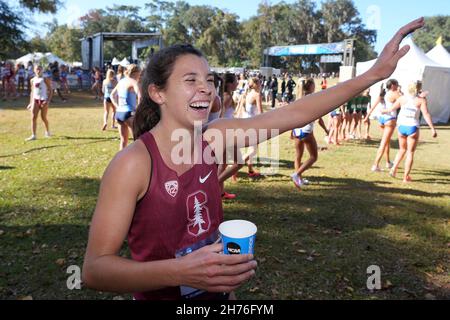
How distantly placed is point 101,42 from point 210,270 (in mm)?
32250

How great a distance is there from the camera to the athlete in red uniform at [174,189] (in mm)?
1235

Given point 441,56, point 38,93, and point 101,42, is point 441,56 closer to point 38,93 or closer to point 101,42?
point 38,93

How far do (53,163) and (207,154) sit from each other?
7362mm

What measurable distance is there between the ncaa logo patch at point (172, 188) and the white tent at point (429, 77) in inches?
686

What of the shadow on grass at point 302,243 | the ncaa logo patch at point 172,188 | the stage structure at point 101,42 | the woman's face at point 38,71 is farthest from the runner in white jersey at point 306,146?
the stage structure at point 101,42

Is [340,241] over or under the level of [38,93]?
under

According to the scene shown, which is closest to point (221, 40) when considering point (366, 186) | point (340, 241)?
point (366, 186)

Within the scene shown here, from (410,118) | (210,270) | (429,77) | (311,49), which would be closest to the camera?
(210,270)

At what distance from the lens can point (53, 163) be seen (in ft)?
26.9

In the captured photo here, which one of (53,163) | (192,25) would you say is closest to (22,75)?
(53,163)

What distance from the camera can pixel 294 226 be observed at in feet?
17.3

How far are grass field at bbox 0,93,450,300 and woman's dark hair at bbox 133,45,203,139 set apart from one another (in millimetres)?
2341

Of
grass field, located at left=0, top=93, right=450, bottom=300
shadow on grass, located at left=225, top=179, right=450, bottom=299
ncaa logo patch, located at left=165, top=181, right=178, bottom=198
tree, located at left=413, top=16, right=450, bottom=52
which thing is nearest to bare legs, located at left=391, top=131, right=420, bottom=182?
grass field, located at left=0, top=93, right=450, bottom=300

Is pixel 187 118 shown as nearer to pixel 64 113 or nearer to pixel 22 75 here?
pixel 64 113
